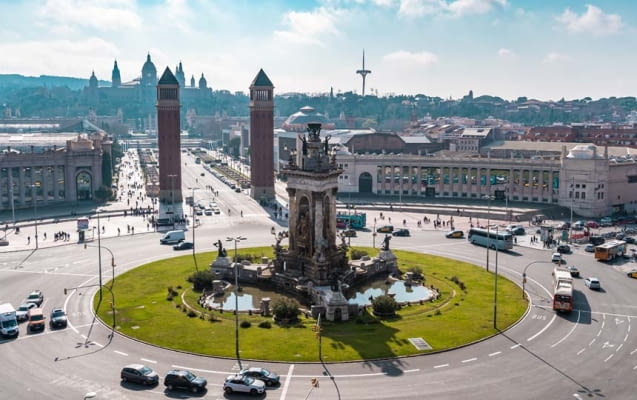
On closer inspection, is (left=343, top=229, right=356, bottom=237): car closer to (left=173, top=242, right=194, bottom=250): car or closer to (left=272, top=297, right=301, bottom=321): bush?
(left=173, top=242, right=194, bottom=250): car

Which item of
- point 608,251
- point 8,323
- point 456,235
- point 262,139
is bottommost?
point 456,235

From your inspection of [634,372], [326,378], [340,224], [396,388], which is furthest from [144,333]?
[340,224]

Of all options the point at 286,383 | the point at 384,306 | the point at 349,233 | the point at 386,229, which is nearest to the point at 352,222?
the point at 386,229

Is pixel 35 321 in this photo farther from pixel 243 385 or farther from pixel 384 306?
pixel 384 306

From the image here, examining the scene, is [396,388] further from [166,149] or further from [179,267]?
[166,149]

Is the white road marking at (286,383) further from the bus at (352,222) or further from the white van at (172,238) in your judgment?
the bus at (352,222)

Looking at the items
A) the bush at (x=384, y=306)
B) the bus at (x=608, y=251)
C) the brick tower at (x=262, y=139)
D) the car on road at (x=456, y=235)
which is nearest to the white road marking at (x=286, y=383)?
the bush at (x=384, y=306)
